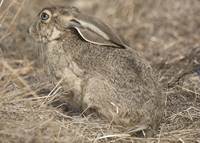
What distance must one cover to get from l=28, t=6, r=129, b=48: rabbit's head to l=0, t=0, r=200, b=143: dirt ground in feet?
1.22

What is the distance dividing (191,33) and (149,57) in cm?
125

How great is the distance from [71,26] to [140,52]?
2.96 m

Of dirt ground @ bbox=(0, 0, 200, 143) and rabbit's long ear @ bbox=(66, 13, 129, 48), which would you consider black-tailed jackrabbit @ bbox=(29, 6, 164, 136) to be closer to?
rabbit's long ear @ bbox=(66, 13, 129, 48)

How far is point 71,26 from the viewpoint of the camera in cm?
430

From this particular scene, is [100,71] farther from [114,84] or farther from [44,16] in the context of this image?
[44,16]

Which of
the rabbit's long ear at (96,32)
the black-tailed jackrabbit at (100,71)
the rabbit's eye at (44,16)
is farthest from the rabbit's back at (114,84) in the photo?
the rabbit's eye at (44,16)

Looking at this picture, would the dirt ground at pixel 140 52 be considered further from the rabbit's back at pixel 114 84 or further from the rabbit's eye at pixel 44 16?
the rabbit's eye at pixel 44 16

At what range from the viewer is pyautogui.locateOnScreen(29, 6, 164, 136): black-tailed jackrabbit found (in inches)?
149

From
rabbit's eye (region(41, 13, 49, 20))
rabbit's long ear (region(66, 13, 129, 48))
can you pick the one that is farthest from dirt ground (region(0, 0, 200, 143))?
rabbit's long ear (region(66, 13, 129, 48))

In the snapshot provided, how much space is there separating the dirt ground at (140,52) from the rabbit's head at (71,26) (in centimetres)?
37

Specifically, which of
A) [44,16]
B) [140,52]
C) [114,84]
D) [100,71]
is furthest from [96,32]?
[140,52]

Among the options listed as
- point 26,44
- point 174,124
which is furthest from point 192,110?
point 26,44

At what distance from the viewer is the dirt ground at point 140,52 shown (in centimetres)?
358

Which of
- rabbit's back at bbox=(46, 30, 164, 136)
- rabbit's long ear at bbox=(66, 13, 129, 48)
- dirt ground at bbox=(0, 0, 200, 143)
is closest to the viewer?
dirt ground at bbox=(0, 0, 200, 143)
